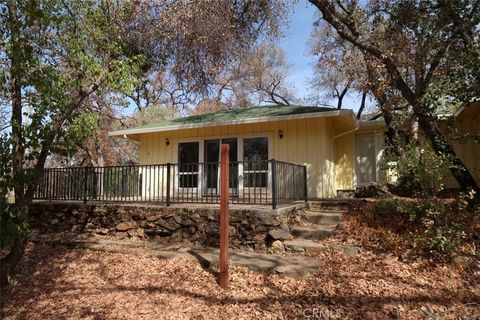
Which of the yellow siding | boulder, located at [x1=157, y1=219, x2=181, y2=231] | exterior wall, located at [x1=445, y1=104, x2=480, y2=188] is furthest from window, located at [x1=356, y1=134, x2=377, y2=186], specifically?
boulder, located at [x1=157, y1=219, x2=181, y2=231]

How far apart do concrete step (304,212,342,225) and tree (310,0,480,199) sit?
232 centimetres

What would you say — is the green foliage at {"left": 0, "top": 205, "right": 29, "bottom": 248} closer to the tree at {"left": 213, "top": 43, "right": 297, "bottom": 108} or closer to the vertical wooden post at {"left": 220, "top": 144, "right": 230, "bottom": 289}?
the vertical wooden post at {"left": 220, "top": 144, "right": 230, "bottom": 289}

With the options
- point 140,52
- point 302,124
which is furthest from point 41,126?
point 302,124

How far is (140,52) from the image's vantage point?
988cm

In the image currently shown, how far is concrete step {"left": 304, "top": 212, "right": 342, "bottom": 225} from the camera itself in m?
7.08

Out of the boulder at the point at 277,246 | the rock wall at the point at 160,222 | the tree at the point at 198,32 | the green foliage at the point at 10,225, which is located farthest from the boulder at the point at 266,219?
the tree at the point at 198,32

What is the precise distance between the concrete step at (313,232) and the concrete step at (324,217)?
40 cm

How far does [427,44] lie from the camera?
26.1 ft

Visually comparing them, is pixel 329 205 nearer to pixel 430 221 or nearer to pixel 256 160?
pixel 256 160

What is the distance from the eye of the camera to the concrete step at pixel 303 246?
5.76m

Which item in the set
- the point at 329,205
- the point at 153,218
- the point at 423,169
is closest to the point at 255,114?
the point at 329,205

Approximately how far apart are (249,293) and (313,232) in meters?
2.31

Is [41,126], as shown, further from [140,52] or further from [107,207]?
[140,52]

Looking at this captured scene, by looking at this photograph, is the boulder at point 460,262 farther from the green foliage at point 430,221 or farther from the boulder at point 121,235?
the boulder at point 121,235
